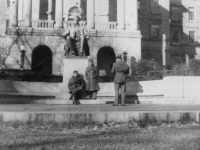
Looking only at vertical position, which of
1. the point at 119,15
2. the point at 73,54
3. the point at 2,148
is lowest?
the point at 2,148

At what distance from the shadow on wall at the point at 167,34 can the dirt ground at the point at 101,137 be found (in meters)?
45.8

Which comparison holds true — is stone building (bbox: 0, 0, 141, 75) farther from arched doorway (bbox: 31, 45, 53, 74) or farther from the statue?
the statue

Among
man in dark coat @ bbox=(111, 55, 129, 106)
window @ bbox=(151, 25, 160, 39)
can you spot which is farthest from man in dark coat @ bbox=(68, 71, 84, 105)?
window @ bbox=(151, 25, 160, 39)

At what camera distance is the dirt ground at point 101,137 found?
182 inches

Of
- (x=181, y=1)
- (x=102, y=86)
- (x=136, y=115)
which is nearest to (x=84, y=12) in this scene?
(x=181, y=1)

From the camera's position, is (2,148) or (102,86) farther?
(102,86)

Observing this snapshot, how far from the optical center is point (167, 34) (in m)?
53.6

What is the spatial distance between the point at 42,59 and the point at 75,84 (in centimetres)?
2698

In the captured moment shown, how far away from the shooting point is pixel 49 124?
6.25 metres

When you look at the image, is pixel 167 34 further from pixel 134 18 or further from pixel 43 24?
pixel 43 24

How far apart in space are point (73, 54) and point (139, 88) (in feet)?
17.6

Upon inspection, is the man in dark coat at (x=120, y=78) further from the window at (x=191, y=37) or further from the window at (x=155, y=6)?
the window at (x=191, y=37)

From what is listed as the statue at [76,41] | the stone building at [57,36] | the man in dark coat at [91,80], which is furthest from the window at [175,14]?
the man in dark coat at [91,80]

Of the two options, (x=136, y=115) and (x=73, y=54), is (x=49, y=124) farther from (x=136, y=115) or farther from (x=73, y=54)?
(x=73, y=54)
